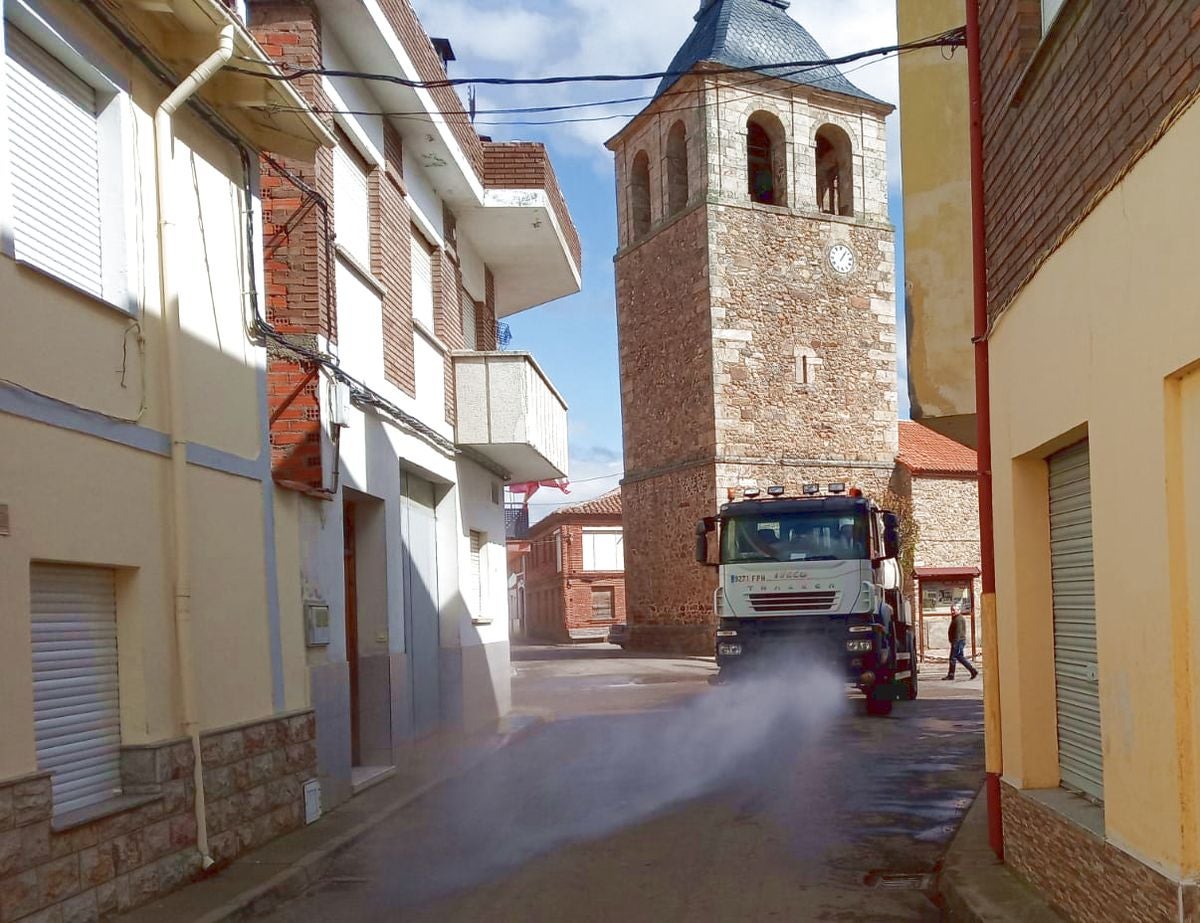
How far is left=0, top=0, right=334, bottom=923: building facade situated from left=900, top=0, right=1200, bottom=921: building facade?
4.61 metres

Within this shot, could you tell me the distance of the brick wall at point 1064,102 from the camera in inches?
193

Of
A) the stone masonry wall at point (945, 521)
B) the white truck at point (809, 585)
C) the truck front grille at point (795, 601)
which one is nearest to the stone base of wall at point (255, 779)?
the white truck at point (809, 585)

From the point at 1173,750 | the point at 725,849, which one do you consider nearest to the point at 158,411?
the point at 725,849

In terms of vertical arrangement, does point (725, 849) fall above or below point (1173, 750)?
below

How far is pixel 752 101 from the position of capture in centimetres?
3781

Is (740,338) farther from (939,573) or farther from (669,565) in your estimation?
(939,573)

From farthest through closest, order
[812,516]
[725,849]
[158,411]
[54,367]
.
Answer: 1. [812,516]
2. [725,849]
3. [158,411]
4. [54,367]

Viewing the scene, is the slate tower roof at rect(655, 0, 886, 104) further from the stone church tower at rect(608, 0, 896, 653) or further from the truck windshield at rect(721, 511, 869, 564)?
the truck windshield at rect(721, 511, 869, 564)

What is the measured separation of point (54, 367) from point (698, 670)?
78.4 ft

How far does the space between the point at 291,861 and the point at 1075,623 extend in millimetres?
4799

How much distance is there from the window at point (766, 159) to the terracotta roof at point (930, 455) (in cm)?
799

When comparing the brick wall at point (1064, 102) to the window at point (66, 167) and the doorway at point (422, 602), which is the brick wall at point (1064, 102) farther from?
the doorway at point (422, 602)

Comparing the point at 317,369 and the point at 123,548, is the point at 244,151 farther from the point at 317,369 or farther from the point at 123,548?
the point at 123,548

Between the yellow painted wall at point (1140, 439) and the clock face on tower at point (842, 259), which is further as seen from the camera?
the clock face on tower at point (842, 259)
